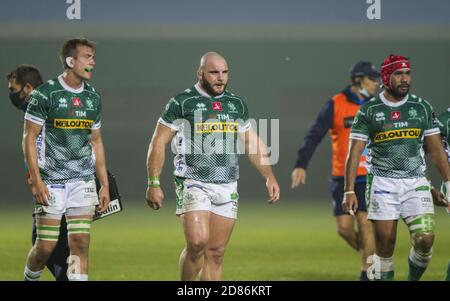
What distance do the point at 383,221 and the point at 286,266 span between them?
3.29m

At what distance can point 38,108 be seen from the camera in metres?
9.30

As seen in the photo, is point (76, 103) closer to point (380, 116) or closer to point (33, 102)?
point (33, 102)

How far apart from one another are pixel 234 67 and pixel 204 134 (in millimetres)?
10867

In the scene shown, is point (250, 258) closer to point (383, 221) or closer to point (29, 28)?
point (383, 221)

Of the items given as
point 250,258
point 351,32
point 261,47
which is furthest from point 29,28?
point 250,258

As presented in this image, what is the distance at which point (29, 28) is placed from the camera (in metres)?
21.2

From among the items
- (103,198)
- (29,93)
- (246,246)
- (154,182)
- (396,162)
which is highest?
(29,93)

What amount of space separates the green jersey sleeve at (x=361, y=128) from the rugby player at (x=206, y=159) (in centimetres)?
98

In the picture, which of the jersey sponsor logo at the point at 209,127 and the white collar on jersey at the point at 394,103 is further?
the white collar on jersey at the point at 394,103

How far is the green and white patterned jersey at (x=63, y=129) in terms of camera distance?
9383 millimetres

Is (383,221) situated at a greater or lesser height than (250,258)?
greater

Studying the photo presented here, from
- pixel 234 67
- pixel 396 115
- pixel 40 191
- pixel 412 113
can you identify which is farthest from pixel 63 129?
pixel 234 67

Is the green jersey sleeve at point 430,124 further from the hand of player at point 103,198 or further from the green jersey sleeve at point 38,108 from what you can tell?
the green jersey sleeve at point 38,108

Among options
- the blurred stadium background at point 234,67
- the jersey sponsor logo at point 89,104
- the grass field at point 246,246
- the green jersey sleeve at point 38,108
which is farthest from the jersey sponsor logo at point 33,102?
the blurred stadium background at point 234,67
